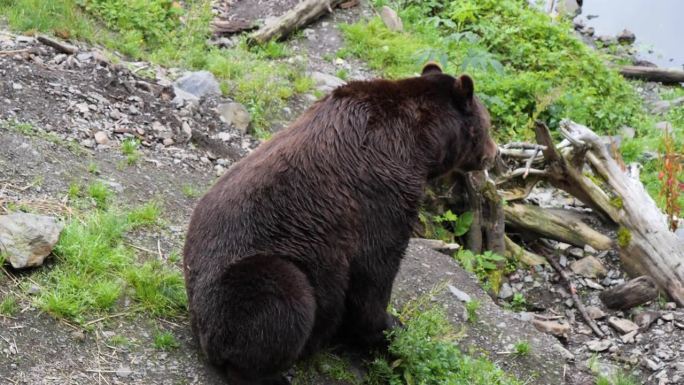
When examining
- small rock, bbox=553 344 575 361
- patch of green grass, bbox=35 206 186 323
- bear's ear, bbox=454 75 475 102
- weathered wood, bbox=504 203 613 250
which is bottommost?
small rock, bbox=553 344 575 361

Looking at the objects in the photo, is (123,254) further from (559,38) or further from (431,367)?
(559,38)

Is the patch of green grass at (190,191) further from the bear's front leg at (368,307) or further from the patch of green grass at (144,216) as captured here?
the bear's front leg at (368,307)

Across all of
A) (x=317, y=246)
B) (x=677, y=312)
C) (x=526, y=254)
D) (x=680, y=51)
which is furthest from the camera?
(x=680, y=51)

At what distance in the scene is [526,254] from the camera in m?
9.07

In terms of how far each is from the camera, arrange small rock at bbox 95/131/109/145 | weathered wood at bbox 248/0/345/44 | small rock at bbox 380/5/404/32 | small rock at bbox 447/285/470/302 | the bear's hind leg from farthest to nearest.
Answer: small rock at bbox 380/5/404/32 → weathered wood at bbox 248/0/345/44 → small rock at bbox 95/131/109/145 → small rock at bbox 447/285/470/302 → the bear's hind leg

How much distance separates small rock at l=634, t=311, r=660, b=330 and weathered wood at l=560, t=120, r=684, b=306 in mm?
327

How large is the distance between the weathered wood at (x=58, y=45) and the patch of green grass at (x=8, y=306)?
4.17 metres

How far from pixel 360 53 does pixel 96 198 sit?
6427 mm

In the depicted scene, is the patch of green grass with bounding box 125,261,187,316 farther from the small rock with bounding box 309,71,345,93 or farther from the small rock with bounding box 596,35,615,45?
the small rock with bounding box 596,35,615,45

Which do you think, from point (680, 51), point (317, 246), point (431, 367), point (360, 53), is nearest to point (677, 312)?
point (431, 367)

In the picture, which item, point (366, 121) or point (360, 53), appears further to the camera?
point (360, 53)

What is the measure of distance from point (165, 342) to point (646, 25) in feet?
55.9

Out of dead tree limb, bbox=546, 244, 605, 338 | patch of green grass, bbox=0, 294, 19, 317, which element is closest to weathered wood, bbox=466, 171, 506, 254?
dead tree limb, bbox=546, 244, 605, 338

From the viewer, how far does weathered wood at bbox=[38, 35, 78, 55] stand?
874 cm
